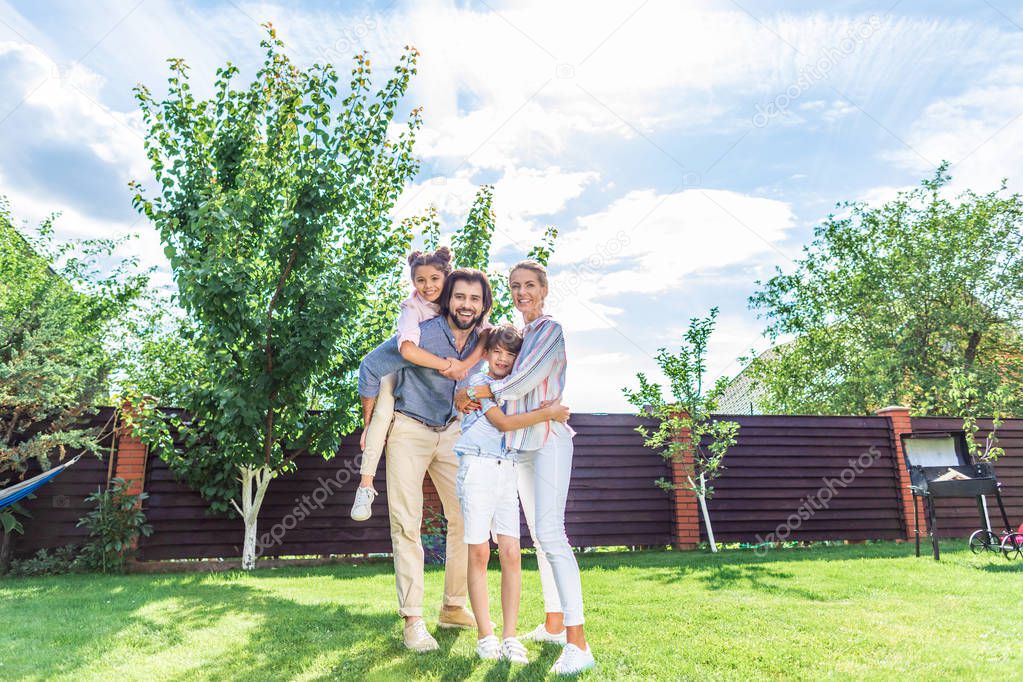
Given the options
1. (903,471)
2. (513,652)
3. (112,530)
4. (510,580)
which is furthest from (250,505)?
(903,471)

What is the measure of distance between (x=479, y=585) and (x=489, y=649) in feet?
0.84

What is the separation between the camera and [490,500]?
113 inches

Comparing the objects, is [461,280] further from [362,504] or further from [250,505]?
[250,505]

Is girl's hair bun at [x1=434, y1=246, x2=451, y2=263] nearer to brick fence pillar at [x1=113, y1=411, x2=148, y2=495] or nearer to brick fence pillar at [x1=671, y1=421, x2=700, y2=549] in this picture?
brick fence pillar at [x1=113, y1=411, x2=148, y2=495]

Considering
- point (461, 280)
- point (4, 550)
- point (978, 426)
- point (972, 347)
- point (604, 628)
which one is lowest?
point (604, 628)

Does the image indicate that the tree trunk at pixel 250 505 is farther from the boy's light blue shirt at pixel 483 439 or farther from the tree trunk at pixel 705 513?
the tree trunk at pixel 705 513

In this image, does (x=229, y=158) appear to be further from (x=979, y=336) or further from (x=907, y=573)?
(x=979, y=336)

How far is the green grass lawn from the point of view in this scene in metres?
2.60

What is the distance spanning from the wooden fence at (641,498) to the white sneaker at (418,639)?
433 centimetres

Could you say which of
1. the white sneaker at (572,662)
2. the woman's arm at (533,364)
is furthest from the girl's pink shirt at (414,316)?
the white sneaker at (572,662)

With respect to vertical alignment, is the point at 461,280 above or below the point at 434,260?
below

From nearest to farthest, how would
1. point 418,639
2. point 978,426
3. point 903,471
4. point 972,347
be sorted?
point 418,639 → point 903,471 → point 978,426 → point 972,347

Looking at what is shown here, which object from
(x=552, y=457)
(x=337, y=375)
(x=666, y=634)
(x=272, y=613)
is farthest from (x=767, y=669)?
(x=337, y=375)

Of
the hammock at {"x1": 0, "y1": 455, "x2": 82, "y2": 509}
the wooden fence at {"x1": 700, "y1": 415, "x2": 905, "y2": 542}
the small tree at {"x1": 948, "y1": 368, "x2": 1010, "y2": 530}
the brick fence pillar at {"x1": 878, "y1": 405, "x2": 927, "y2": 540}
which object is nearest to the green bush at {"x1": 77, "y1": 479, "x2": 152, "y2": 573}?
the hammock at {"x1": 0, "y1": 455, "x2": 82, "y2": 509}
